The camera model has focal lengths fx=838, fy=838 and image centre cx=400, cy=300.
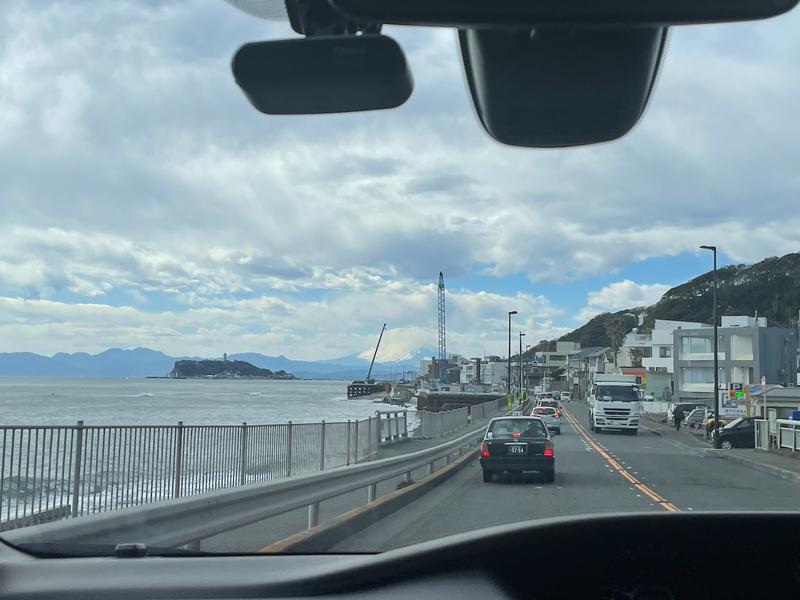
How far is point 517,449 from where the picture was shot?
1523 centimetres

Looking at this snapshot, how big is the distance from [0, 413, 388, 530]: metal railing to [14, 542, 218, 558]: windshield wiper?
412cm

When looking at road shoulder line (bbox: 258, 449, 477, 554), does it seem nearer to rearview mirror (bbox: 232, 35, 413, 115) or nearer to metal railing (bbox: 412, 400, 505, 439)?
rearview mirror (bbox: 232, 35, 413, 115)

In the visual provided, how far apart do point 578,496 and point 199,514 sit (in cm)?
825

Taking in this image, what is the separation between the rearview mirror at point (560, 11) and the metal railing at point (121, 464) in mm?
6349

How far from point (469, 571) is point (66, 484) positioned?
7.15 metres

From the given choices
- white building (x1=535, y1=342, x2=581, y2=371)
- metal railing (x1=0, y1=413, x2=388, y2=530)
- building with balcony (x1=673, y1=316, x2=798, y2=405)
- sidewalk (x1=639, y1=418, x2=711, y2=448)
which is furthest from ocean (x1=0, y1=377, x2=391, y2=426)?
white building (x1=535, y1=342, x2=581, y2=371)

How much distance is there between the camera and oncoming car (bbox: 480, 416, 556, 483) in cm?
1446

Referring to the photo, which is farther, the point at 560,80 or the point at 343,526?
the point at 343,526

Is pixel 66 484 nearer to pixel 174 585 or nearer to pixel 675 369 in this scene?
pixel 174 585

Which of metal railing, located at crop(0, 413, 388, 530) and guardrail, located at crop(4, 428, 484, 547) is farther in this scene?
metal railing, located at crop(0, 413, 388, 530)

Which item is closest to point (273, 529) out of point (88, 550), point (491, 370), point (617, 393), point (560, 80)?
point (88, 550)

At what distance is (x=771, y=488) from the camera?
15180 mm

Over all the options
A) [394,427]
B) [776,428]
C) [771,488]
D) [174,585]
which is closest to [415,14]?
[174,585]

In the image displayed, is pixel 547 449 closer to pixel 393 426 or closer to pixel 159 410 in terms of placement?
pixel 393 426
